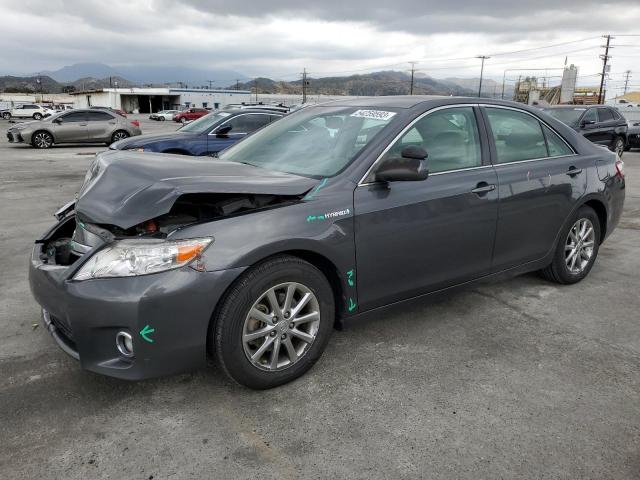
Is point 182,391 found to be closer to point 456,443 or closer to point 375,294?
point 375,294

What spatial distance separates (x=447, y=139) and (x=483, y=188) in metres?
0.43

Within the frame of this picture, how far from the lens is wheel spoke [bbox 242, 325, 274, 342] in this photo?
2713 mm

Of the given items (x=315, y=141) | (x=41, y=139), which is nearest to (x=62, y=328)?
(x=315, y=141)

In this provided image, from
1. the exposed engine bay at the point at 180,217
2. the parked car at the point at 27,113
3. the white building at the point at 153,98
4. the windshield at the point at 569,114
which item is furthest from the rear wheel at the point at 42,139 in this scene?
the white building at the point at 153,98

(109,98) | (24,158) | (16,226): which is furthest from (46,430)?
(109,98)

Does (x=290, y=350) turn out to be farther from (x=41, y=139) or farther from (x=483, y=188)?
(x=41, y=139)

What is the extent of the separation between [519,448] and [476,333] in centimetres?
130

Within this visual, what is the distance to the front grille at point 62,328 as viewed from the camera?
2.73m

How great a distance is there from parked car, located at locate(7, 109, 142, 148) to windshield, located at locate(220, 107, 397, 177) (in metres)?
16.6

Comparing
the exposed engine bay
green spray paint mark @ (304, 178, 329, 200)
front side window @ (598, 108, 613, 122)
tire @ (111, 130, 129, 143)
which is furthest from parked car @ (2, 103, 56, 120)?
green spray paint mark @ (304, 178, 329, 200)

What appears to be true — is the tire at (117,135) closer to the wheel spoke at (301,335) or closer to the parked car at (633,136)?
the parked car at (633,136)

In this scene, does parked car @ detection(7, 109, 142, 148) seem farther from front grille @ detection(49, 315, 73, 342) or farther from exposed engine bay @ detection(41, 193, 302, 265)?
front grille @ detection(49, 315, 73, 342)

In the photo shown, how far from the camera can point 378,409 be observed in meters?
2.74

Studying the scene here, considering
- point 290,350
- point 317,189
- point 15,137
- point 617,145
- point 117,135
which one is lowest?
point 290,350
